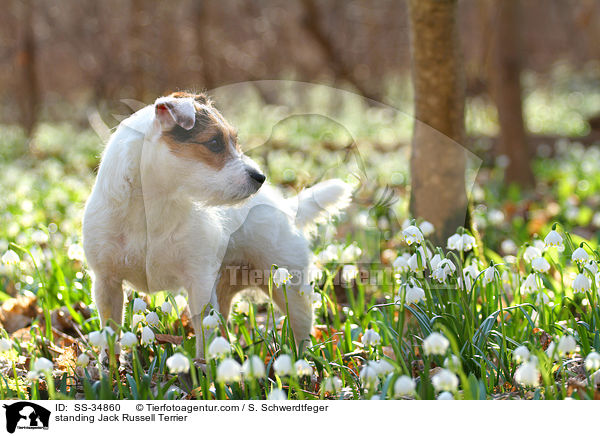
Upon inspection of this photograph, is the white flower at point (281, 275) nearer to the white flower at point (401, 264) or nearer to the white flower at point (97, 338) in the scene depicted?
the white flower at point (401, 264)

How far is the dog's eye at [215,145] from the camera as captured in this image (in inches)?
131

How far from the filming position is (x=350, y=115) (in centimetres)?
1919

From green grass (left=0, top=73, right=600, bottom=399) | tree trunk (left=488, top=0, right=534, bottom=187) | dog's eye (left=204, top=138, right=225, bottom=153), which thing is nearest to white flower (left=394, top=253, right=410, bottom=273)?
green grass (left=0, top=73, right=600, bottom=399)

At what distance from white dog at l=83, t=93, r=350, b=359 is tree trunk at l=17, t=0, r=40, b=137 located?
1076 centimetres

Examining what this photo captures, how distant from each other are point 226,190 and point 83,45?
1738 cm

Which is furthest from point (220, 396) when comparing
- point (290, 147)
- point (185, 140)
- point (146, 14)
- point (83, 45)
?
point (83, 45)

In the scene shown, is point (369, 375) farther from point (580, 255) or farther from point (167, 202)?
point (167, 202)

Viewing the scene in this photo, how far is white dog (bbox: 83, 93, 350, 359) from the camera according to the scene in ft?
10.9

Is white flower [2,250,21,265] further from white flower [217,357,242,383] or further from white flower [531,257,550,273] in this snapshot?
white flower [531,257,550,273]

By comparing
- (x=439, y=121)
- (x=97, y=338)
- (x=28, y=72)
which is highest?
(x=28, y=72)

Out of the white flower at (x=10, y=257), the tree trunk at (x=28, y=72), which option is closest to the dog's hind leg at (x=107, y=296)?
the white flower at (x=10, y=257)

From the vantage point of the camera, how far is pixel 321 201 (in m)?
4.15
